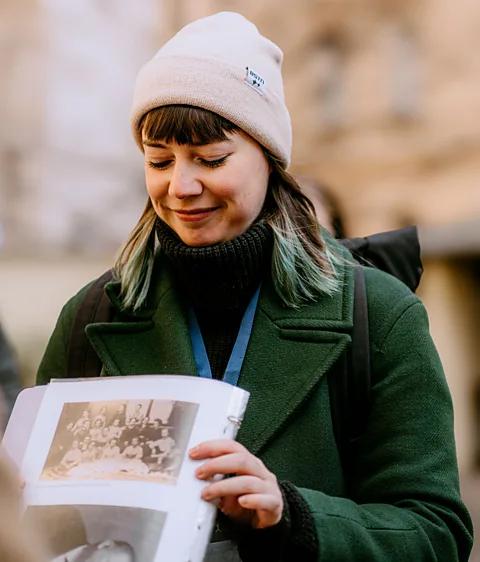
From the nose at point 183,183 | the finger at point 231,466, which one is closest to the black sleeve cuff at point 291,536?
the finger at point 231,466

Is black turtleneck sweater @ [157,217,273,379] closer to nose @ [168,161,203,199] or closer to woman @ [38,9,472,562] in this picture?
woman @ [38,9,472,562]

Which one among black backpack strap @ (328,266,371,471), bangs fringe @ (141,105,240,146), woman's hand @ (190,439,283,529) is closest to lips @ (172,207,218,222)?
bangs fringe @ (141,105,240,146)

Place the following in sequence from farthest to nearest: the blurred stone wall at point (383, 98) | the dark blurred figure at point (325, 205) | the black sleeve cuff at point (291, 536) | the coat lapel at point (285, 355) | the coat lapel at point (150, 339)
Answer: the blurred stone wall at point (383, 98) < the dark blurred figure at point (325, 205) < the coat lapel at point (150, 339) < the coat lapel at point (285, 355) < the black sleeve cuff at point (291, 536)

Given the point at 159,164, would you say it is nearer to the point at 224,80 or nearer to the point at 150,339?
the point at 224,80

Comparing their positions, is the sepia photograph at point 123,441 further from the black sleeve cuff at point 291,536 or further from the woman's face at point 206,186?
the woman's face at point 206,186

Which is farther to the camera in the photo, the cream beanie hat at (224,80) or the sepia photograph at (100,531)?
the cream beanie hat at (224,80)

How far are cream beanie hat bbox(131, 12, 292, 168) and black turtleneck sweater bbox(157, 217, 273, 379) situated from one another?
8.4 inches

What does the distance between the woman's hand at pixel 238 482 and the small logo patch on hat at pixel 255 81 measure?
80cm

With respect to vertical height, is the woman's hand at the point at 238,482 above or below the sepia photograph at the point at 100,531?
above

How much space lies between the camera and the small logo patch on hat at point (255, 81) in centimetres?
188

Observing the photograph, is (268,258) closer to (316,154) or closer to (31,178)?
(316,154)

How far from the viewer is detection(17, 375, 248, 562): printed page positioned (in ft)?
4.48

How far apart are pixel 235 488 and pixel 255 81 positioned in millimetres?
895

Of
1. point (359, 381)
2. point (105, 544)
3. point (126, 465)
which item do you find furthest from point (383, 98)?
point (105, 544)
